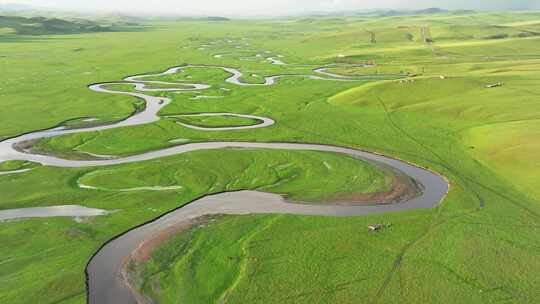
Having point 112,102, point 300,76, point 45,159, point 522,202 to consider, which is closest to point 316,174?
point 522,202

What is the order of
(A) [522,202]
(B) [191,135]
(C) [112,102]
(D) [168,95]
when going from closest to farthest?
(A) [522,202] < (B) [191,135] < (C) [112,102] < (D) [168,95]

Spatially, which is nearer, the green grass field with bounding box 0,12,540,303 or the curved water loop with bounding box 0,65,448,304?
the green grass field with bounding box 0,12,540,303

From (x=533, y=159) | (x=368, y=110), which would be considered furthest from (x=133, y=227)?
(x=368, y=110)

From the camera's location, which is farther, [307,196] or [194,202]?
[307,196]

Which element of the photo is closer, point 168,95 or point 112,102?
point 112,102

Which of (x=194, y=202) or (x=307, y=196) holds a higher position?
(x=194, y=202)

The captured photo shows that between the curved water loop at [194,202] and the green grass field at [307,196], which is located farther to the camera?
the curved water loop at [194,202]

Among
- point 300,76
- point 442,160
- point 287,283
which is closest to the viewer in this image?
point 287,283

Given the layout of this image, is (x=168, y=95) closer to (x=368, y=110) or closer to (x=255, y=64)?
(x=368, y=110)
